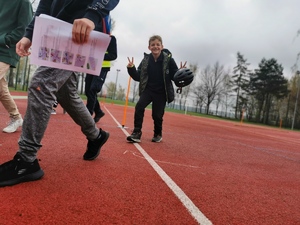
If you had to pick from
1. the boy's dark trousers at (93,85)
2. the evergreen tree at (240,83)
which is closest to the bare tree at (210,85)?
the evergreen tree at (240,83)

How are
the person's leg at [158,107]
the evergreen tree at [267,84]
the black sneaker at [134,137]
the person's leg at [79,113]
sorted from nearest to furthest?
the person's leg at [79,113] → the black sneaker at [134,137] → the person's leg at [158,107] → the evergreen tree at [267,84]

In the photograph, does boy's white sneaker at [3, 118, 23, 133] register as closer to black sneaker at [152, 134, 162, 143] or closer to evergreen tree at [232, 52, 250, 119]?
black sneaker at [152, 134, 162, 143]

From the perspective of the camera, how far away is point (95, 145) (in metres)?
3.18

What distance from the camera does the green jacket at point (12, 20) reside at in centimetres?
377

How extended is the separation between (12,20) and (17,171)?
2.53 m

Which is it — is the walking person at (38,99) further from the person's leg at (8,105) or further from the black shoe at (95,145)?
the person's leg at (8,105)

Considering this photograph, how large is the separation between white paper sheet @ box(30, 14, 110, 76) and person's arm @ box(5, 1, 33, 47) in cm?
195

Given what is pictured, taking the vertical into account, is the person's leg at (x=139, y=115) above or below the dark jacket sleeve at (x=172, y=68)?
below

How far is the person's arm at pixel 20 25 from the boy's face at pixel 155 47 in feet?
7.40

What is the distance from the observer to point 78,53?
85.8 inches

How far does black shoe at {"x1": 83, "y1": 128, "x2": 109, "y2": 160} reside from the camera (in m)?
3.12

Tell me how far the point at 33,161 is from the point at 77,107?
65 centimetres

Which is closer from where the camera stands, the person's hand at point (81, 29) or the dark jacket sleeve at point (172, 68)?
the person's hand at point (81, 29)

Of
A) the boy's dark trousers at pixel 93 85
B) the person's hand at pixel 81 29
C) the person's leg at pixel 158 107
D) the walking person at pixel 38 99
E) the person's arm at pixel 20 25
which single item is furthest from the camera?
the boy's dark trousers at pixel 93 85
